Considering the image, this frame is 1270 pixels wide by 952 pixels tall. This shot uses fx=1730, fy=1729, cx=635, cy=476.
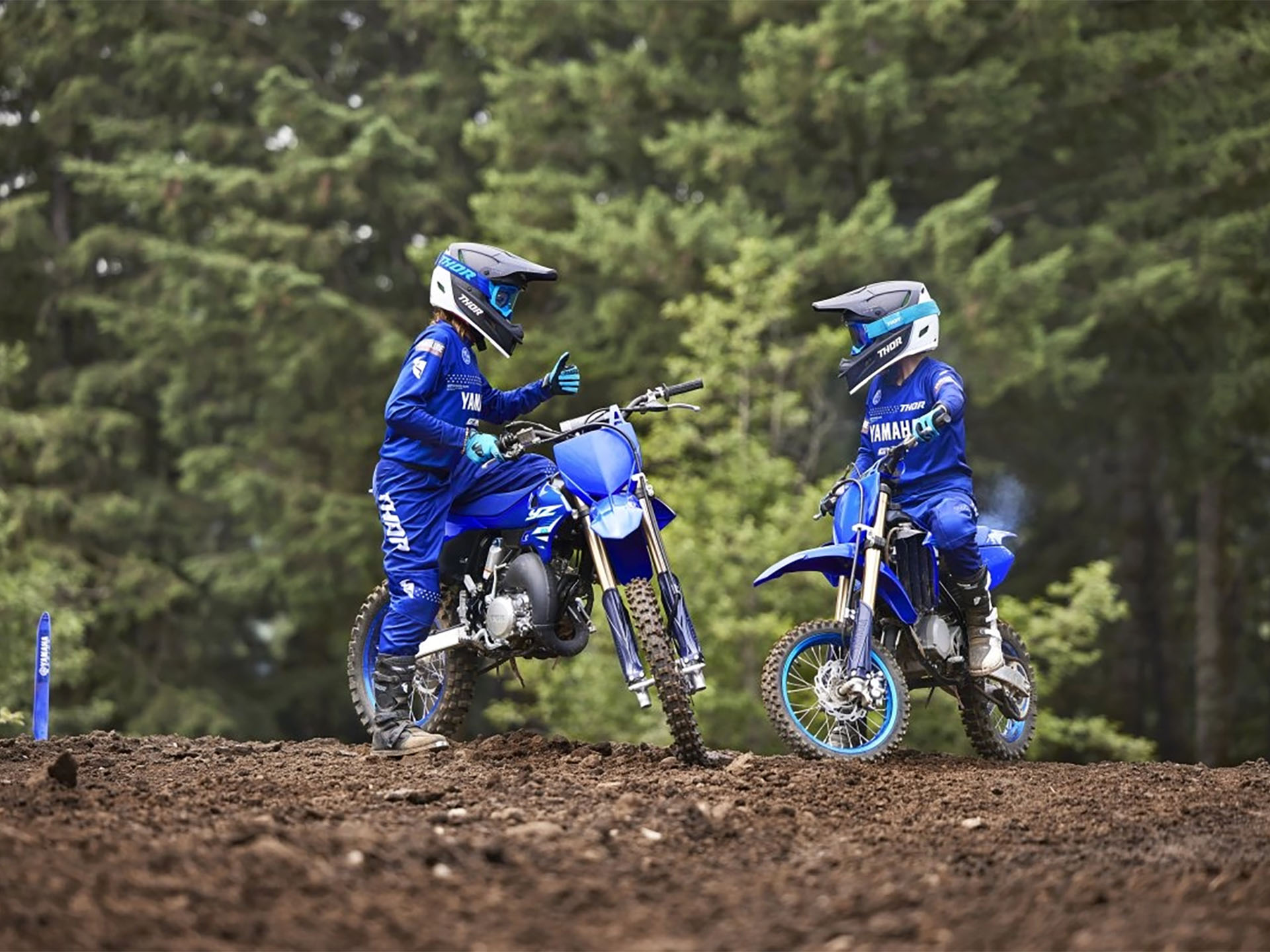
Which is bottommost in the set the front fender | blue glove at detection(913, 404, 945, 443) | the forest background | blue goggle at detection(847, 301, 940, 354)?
the front fender

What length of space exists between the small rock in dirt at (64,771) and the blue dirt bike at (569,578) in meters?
1.81

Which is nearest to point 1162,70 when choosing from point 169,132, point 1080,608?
point 1080,608

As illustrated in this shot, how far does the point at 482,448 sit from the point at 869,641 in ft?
6.27

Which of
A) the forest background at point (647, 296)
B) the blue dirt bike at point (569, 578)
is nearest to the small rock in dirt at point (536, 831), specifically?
the blue dirt bike at point (569, 578)

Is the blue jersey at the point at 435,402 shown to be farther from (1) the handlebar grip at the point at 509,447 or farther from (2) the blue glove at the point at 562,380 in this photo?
(2) the blue glove at the point at 562,380

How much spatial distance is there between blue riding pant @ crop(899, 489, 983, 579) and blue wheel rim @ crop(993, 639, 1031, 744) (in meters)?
0.82

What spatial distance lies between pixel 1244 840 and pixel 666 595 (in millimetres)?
2630

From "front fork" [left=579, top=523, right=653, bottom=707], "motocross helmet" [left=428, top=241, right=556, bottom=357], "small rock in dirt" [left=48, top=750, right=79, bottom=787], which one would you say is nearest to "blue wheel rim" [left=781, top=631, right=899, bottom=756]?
"front fork" [left=579, top=523, right=653, bottom=707]

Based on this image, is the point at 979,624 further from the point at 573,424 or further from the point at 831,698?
the point at 573,424

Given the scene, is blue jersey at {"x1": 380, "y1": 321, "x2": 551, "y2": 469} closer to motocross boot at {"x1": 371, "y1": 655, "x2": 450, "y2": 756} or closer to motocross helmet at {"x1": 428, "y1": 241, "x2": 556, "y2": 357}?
motocross helmet at {"x1": 428, "y1": 241, "x2": 556, "y2": 357}

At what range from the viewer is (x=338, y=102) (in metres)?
24.9

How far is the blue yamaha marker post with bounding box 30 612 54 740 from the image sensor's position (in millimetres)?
7973

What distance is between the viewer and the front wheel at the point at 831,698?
7711mm

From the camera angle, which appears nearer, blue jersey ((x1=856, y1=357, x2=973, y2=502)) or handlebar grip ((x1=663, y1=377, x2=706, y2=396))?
handlebar grip ((x1=663, y1=377, x2=706, y2=396))
